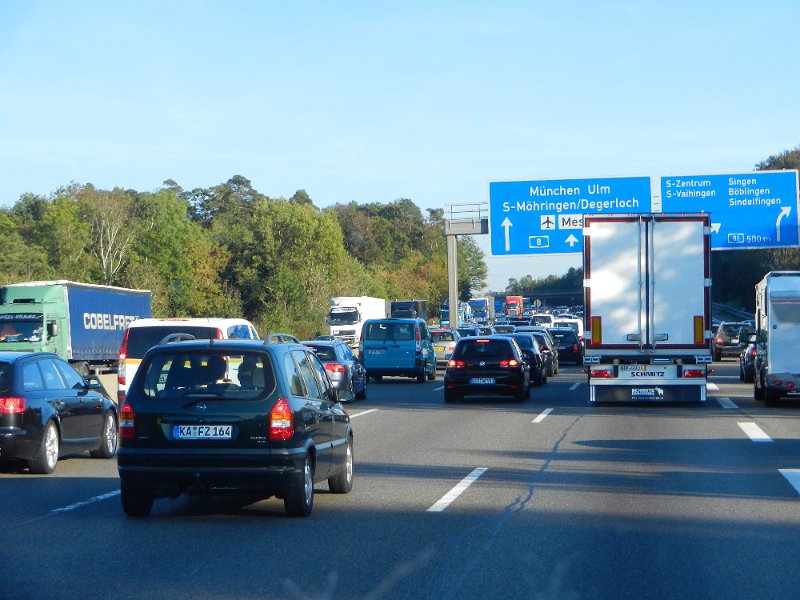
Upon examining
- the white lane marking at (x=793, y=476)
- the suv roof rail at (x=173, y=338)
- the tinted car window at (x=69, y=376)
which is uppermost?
the suv roof rail at (x=173, y=338)

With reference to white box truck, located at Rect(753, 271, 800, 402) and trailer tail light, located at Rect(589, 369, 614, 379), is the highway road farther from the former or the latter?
trailer tail light, located at Rect(589, 369, 614, 379)

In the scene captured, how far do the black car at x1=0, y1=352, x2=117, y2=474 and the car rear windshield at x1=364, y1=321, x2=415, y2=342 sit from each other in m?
20.5

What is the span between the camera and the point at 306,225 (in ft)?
297

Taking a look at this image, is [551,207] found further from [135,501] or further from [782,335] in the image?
[135,501]

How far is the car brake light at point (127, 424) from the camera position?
1013cm

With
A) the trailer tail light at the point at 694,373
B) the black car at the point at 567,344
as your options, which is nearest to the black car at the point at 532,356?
the trailer tail light at the point at 694,373

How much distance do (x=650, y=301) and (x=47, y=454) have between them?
1351cm

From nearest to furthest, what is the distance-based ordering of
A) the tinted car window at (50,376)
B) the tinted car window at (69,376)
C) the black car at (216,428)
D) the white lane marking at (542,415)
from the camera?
the black car at (216,428)
the tinted car window at (50,376)
the tinted car window at (69,376)
the white lane marking at (542,415)

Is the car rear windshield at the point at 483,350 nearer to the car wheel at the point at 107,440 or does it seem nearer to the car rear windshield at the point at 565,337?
the car wheel at the point at 107,440

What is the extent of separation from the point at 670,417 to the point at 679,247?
3.63m

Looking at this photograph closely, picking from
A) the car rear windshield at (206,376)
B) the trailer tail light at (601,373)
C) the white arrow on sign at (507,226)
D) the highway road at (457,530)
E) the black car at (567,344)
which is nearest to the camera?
the highway road at (457,530)

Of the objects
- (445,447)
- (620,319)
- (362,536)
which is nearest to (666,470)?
(445,447)

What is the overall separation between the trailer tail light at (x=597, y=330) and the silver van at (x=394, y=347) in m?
12.5

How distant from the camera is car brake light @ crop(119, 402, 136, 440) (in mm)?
10133
